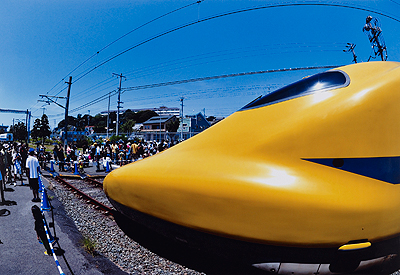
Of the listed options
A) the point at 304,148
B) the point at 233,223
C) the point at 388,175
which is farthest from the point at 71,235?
the point at 388,175

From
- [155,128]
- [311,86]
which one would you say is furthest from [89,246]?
[155,128]

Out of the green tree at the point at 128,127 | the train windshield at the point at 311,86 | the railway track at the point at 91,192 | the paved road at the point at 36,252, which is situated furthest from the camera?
the green tree at the point at 128,127

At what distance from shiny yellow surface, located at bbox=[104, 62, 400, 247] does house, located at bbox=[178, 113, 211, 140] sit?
38.7m

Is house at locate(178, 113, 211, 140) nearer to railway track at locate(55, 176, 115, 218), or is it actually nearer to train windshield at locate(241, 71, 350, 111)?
railway track at locate(55, 176, 115, 218)

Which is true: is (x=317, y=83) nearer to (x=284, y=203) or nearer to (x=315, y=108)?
(x=315, y=108)

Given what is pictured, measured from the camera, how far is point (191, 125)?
4516cm

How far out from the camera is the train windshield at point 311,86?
2447 millimetres

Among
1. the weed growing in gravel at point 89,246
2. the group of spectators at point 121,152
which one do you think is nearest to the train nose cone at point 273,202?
the weed growing in gravel at point 89,246

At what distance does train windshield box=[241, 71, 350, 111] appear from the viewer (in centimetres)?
245

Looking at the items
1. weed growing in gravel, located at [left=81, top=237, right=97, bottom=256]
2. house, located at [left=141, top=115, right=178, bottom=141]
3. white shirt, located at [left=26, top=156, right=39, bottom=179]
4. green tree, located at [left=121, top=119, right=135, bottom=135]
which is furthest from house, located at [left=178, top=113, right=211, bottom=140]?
weed growing in gravel, located at [left=81, top=237, right=97, bottom=256]

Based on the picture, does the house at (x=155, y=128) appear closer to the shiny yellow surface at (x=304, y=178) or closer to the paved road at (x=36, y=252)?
the paved road at (x=36, y=252)

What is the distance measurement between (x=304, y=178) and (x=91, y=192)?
296 inches

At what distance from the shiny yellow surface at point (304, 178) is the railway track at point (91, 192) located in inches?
149

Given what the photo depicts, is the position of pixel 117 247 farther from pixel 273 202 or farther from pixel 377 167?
pixel 377 167
